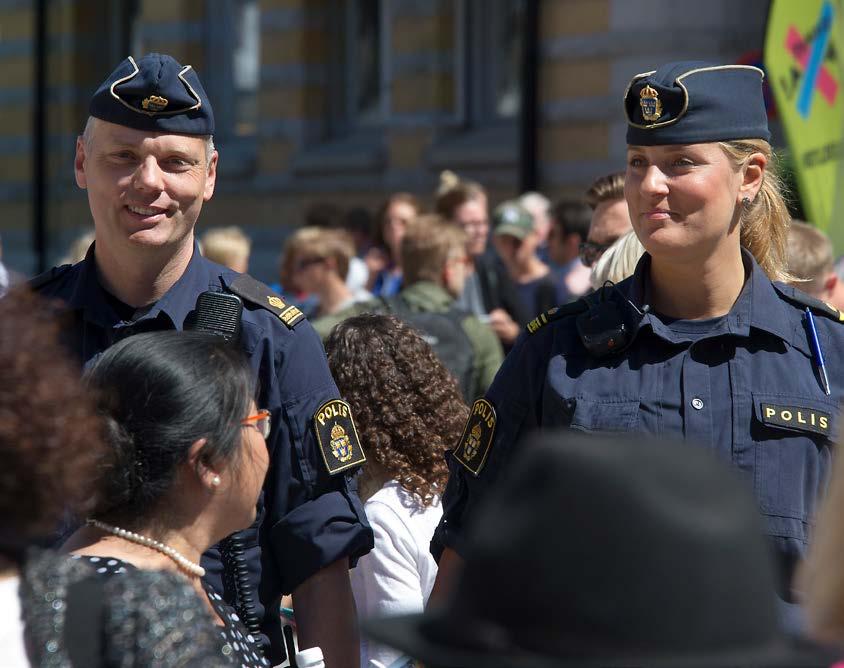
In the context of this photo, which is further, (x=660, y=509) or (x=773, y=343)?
(x=773, y=343)

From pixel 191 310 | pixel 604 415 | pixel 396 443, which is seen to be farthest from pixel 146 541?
pixel 396 443

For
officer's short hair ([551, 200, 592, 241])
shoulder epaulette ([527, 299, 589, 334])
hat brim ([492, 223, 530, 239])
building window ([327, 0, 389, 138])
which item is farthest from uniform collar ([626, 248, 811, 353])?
building window ([327, 0, 389, 138])

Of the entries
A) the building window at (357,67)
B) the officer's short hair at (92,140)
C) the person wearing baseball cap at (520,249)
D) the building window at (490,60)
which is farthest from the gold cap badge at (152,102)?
the building window at (357,67)

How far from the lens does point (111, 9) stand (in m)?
16.4

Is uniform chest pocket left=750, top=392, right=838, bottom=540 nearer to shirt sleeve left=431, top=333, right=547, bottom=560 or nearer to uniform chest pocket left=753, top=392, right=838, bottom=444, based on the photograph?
uniform chest pocket left=753, top=392, right=838, bottom=444

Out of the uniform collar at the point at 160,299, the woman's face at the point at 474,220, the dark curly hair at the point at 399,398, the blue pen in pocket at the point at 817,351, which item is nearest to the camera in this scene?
the blue pen in pocket at the point at 817,351

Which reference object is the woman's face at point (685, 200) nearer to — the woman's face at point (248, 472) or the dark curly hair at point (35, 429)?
the woman's face at point (248, 472)

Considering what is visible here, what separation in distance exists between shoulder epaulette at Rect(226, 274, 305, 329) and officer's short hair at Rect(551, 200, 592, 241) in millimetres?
4132

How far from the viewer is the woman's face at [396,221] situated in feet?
28.4

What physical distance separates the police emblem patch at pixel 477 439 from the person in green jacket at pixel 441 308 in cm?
228

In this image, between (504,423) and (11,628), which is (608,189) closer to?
(504,423)

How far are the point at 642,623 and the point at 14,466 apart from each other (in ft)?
2.84

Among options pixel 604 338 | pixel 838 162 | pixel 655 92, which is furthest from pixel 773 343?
pixel 838 162

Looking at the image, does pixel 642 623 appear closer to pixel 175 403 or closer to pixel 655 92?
pixel 175 403
